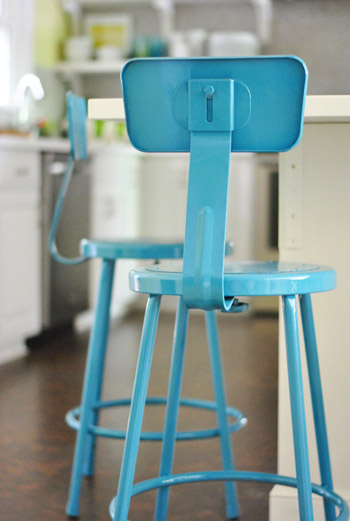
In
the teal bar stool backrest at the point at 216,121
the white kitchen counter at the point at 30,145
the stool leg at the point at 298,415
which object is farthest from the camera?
the white kitchen counter at the point at 30,145

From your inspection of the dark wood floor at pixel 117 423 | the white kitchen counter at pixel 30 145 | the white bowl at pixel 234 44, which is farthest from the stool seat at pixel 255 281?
the white bowl at pixel 234 44

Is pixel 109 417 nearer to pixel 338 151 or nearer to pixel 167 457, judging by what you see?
pixel 167 457

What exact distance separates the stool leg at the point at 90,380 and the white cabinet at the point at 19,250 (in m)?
1.74

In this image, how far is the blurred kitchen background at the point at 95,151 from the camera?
12.2ft

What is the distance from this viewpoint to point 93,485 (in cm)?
204

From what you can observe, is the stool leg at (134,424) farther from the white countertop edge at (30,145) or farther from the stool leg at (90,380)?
the white countertop edge at (30,145)

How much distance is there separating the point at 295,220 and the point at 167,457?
0.54 metres

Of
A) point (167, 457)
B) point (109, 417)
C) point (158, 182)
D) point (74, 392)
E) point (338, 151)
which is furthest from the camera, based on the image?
point (158, 182)

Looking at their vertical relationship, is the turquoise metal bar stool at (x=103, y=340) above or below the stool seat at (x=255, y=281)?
below

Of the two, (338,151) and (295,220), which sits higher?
(338,151)

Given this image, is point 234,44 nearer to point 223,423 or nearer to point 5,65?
point 5,65

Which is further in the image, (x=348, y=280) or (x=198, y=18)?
(x=198, y=18)

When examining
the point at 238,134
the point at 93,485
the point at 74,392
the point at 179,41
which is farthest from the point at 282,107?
the point at 179,41

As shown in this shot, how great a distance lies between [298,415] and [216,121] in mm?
448
